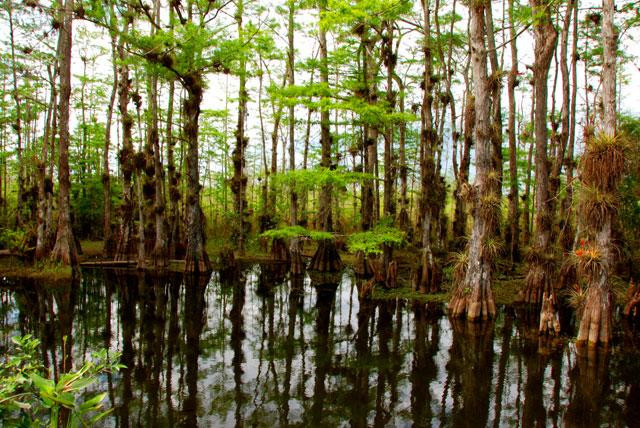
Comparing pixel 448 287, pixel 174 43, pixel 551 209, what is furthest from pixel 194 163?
pixel 551 209

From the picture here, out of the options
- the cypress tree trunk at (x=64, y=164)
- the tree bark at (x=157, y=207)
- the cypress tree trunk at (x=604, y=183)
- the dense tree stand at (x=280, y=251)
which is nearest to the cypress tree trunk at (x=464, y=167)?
the cypress tree trunk at (x=604, y=183)

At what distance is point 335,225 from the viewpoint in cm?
2544

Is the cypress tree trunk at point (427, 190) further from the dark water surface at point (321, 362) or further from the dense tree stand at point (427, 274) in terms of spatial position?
the dark water surface at point (321, 362)

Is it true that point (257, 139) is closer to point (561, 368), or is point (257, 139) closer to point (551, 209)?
point (551, 209)

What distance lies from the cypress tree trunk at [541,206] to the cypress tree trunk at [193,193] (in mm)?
10268

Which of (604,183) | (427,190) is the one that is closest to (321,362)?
(604,183)

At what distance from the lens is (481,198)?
32.0 ft

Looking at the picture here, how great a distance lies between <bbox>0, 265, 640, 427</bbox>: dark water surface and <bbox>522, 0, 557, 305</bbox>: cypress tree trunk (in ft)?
3.83

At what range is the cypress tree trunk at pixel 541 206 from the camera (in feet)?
36.9

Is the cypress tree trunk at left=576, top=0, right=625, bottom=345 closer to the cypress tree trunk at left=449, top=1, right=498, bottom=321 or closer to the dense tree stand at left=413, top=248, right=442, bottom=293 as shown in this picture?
the cypress tree trunk at left=449, top=1, right=498, bottom=321

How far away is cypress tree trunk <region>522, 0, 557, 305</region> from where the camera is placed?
1123 centimetres

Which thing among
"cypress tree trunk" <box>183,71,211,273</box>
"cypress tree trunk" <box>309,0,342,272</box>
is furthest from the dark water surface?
"cypress tree trunk" <box>309,0,342,272</box>

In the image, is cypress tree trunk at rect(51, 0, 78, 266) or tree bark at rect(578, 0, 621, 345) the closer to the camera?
tree bark at rect(578, 0, 621, 345)

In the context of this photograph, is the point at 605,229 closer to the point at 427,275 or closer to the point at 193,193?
the point at 427,275
